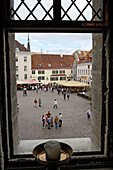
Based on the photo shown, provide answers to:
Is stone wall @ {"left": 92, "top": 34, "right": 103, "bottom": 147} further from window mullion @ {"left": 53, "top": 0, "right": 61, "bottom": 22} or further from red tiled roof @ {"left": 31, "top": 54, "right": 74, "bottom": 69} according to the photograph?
red tiled roof @ {"left": 31, "top": 54, "right": 74, "bottom": 69}

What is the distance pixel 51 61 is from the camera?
154 ft

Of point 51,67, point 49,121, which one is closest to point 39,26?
point 49,121

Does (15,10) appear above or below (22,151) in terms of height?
above

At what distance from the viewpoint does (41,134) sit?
9.86 m

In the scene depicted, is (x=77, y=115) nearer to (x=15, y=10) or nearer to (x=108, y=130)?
(x=108, y=130)

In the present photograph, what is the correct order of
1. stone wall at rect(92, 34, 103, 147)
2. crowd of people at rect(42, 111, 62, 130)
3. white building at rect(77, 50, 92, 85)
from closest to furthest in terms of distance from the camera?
stone wall at rect(92, 34, 103, 147)
crowd of people at rect(42, 111, 62, 130)
white building at rect(77, 50, 92, 85)

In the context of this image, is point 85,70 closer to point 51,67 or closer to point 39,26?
point 51,67

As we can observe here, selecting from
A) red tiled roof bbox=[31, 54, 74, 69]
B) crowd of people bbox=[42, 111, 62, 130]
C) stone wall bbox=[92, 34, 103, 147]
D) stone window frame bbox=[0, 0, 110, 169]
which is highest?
red tiled roof bbox=[31, 54, 74, 69]

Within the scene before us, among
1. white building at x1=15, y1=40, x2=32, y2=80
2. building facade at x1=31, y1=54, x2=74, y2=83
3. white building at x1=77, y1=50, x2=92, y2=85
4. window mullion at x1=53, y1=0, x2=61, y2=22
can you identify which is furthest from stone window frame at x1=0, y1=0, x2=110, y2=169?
building facade at x1=31, y1=54, x2=74, y2=83

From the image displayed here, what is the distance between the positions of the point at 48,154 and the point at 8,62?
5.59ft

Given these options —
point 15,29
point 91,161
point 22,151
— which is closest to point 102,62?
point 15,29

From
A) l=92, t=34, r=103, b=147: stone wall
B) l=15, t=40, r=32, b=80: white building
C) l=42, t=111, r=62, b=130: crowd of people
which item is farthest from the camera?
l=15, t=40, r=32, b=80: white building

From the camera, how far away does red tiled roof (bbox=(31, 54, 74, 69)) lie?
148 feet

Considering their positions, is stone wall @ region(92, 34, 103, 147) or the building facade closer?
stone wall @ region(92, 34, 103, 147)
